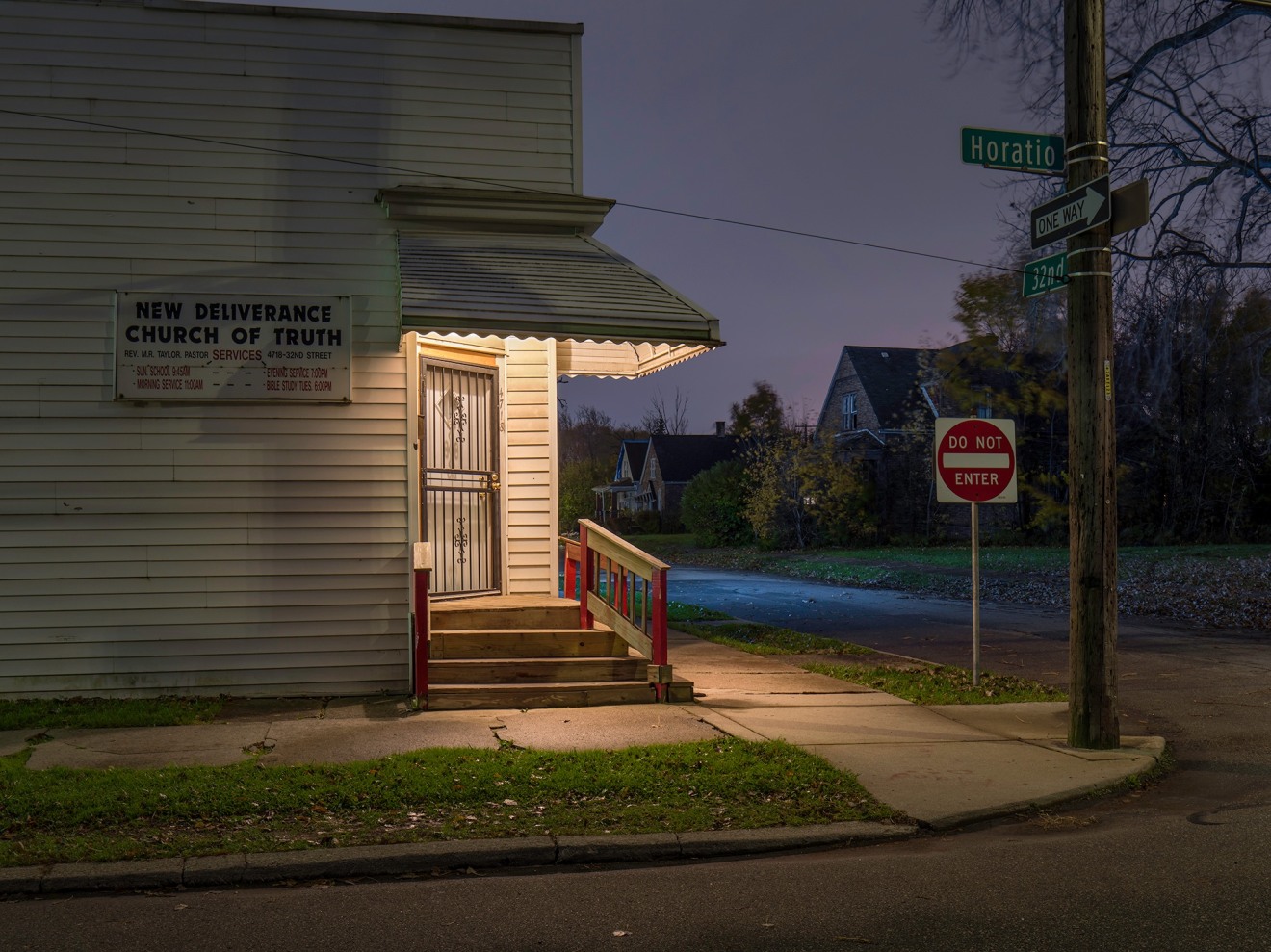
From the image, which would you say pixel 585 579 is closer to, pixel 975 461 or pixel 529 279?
pixel 529 279

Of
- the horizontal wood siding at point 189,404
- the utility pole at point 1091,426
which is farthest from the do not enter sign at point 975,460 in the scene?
the horizontal wood siding at point 189,404

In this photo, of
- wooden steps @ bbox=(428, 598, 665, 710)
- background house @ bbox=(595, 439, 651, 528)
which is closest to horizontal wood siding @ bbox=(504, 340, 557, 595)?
wooden steps @ bbox=(428, 598, 665, 710)

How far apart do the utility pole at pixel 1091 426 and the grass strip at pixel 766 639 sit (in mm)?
5456

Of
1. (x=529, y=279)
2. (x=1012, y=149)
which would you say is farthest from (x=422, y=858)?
(x=1012, y=149)

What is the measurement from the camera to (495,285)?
966 cm

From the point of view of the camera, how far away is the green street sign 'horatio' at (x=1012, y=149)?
841 cm

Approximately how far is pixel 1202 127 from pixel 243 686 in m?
15.5

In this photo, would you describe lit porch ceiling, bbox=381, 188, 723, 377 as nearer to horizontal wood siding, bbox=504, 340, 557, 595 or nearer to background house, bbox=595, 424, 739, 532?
horizontal wood siding, bbox=504, 340, 557, 595

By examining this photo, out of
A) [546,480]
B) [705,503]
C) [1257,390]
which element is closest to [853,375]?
[705,503]

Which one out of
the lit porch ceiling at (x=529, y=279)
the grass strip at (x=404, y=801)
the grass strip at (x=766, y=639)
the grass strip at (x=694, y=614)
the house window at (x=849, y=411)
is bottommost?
the grass strip at (x=694, y=614)

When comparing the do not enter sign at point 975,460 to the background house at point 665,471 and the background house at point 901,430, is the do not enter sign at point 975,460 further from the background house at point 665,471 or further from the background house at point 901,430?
the background house at point 665,471

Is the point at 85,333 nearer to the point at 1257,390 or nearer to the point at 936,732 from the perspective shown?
the point at 936,732

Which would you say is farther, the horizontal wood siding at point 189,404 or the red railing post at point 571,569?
the red railing post at point 571,569

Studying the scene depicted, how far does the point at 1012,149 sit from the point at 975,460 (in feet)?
11.0
